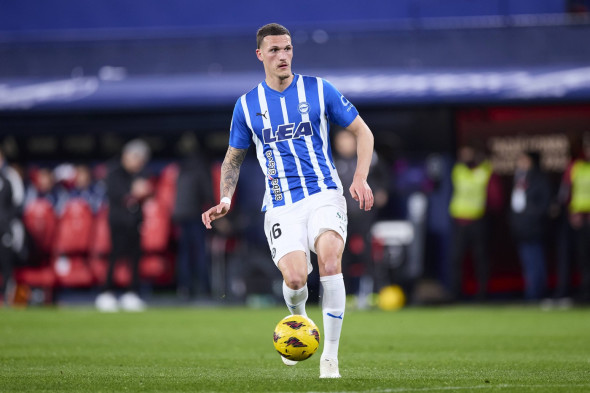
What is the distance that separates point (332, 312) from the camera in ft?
22.1

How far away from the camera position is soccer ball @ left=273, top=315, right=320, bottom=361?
267 inches

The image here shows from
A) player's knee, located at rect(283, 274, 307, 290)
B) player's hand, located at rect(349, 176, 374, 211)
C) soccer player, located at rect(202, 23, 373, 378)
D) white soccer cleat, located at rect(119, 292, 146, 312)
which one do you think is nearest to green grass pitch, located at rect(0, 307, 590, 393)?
player's knee, located at rect(283, 274, 307, 290)

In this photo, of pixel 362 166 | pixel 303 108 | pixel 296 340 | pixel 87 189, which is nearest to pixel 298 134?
pixel 303 108

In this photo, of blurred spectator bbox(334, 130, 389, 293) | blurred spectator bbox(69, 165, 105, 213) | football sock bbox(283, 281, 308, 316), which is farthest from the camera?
blurred spectator bbox(69, 165, 105, 213)

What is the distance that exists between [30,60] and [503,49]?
753 cm

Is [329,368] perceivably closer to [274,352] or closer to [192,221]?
[274,352]

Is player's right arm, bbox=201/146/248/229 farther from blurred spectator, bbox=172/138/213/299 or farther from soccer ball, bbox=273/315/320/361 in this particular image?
blurred spectator, bbox=172/138/213/299

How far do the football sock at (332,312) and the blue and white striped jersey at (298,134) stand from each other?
0.63m

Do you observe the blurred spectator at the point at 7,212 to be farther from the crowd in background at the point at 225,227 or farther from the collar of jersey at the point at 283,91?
the collar of jersey at the point at 283,91

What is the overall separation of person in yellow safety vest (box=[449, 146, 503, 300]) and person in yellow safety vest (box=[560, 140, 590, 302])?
1.24 meters

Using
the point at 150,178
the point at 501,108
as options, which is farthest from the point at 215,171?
the point at 501,108

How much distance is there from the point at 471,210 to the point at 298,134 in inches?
363

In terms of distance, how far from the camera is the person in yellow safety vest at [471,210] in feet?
52.0

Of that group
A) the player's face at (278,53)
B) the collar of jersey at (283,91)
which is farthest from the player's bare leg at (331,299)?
the player's face at (278,53)
